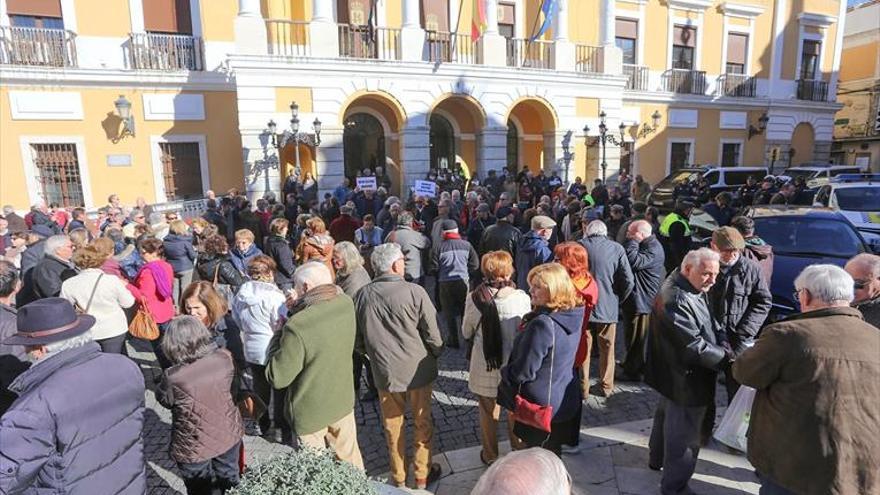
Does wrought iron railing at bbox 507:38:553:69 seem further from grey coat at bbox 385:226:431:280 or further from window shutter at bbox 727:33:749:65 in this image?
grey coat at bbox 385:226:431:280

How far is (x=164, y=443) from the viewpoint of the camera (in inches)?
170

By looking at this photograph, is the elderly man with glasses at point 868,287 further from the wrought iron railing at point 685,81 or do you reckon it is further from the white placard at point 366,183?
the wrought iron railing at point 685,81

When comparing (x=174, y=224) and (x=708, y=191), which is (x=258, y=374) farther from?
(x=708, y=191)

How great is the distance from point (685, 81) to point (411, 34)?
13.5m

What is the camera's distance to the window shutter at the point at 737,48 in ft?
73.3

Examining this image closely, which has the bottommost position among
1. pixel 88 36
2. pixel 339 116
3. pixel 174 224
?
pixel 174 224

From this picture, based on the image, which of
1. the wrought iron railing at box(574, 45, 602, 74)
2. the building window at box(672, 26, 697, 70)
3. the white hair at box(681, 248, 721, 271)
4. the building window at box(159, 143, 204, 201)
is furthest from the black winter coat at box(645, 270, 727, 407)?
the building window at box(672, 26, 697, 70)

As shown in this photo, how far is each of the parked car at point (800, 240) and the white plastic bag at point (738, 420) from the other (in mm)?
2687

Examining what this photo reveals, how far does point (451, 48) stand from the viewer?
1628cm

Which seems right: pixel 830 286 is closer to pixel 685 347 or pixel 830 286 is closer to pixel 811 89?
pixel 685 347

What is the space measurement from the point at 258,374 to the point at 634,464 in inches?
124

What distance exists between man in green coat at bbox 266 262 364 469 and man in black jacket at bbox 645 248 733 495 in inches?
79.5

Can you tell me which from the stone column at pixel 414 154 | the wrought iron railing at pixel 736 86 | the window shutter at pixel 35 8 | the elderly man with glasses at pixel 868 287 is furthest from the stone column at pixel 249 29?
the wrought iron railing at pixel 736 86

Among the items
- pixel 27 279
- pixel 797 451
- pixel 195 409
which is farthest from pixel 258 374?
pixel 797 451
